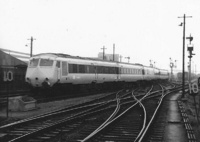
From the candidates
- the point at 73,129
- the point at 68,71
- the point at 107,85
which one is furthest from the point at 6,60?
the point at 73,129

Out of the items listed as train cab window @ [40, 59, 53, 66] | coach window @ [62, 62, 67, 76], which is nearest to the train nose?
train cab window @ [40, 59, 53, 66]

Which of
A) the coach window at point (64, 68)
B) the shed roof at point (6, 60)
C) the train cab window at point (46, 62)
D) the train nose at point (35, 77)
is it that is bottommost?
the train nose at point (35, 77)

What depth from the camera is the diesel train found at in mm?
17969

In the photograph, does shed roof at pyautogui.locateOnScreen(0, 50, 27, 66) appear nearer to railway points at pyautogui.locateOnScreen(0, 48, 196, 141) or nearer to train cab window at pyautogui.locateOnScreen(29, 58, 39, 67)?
railway points at pyautogui.locateOnScreen(0, 48, 196, 141)

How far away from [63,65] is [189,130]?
11.9 m

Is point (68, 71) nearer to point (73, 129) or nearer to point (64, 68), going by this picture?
point (64, 68)

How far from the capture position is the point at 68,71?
19.6 meters

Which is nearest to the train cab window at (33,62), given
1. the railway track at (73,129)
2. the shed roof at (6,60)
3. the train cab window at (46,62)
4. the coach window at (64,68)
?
the train cab window at (46,62)

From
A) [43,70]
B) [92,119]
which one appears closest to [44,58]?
[43,70]

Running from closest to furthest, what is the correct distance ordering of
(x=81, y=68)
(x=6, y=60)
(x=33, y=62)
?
(x=33, y=62), (x=81, y=68), (x=6, y=60)

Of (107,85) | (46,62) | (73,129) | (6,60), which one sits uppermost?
(6,60)

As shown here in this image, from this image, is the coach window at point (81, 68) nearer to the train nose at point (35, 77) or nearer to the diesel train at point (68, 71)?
the diesel train at point (68, 71)

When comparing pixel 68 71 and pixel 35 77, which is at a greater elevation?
pixel 68 71

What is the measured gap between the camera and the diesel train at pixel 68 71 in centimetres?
1797
